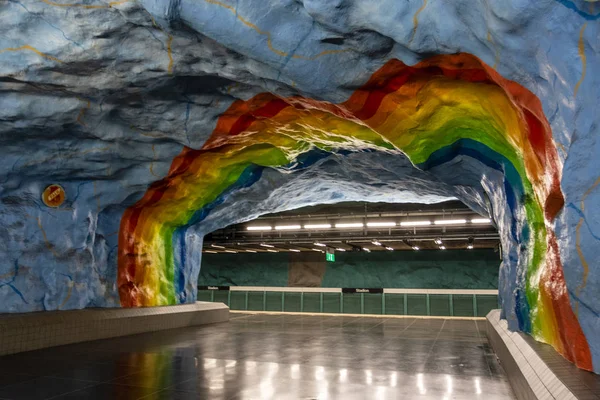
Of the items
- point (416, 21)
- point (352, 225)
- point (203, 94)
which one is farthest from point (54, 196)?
point (352, 225)

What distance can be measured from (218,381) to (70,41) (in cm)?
433

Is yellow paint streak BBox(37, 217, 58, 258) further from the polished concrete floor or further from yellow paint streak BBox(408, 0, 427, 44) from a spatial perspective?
yellow paint streak BBox(408, 0, 427, 44)

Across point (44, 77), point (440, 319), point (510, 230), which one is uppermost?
point (44, 77)

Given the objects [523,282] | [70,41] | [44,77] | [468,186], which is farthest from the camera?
[468,186]

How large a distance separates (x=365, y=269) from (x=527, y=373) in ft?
55.7

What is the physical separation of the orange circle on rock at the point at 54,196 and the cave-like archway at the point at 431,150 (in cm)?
181

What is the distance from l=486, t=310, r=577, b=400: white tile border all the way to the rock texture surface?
52cm

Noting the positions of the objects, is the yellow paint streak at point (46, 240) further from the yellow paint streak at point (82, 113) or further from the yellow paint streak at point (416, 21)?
the yellow paint streak at point (416, 21)

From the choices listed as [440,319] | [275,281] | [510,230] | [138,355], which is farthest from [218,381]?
[275,281]

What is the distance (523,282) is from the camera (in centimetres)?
695

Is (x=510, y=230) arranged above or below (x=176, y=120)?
below

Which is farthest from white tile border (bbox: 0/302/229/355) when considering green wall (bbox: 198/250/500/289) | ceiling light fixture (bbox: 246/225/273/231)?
green wall (bbox: 198/250/500/289)

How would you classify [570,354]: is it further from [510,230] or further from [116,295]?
[116,295]

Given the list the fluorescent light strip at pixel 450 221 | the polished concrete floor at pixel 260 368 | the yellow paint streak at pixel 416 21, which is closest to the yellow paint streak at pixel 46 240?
the polished concrete floor at pixel 260 368
